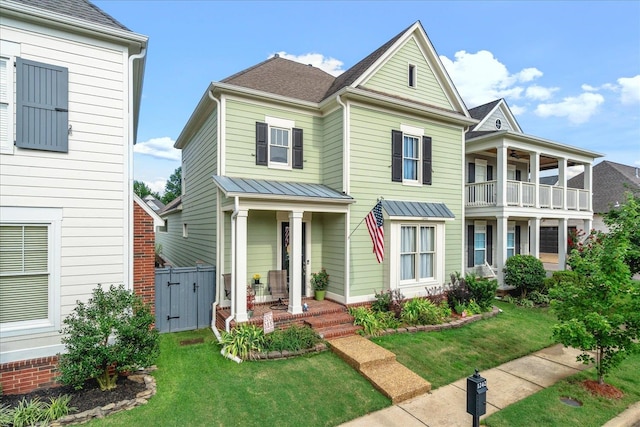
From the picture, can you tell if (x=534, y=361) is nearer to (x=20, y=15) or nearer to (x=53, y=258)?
(x=53, y=258)

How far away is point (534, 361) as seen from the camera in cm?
702

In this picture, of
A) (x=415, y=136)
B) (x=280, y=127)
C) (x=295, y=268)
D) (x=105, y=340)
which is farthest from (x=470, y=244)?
(x=105, y=340)

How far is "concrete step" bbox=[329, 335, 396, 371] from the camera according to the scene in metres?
6.38

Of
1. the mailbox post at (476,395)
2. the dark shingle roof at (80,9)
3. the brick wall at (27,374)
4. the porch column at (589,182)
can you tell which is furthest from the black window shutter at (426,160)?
the porch column at (589,182)

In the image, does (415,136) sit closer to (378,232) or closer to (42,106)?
(378,232)

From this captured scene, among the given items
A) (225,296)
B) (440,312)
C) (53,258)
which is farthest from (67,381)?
(440,312)

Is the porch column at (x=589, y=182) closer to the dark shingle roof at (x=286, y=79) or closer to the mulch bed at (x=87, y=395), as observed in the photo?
the dark shingle roof at (x=286, y=79)

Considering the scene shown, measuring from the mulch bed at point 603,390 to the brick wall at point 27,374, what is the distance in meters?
9.26

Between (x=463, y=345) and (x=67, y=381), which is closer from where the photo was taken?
(x=67, y=381)

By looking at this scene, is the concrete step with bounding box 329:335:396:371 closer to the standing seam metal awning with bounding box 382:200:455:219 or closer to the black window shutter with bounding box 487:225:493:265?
the standing seam metal awning with bounding box 382:200:455:219

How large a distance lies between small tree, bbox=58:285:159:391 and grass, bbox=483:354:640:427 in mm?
5577

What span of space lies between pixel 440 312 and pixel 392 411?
16.1 ft

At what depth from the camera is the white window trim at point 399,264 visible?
31.6 feet

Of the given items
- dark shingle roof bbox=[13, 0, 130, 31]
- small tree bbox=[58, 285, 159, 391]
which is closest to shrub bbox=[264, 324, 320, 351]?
small tree bbox=[58, 285, 159, 391]
